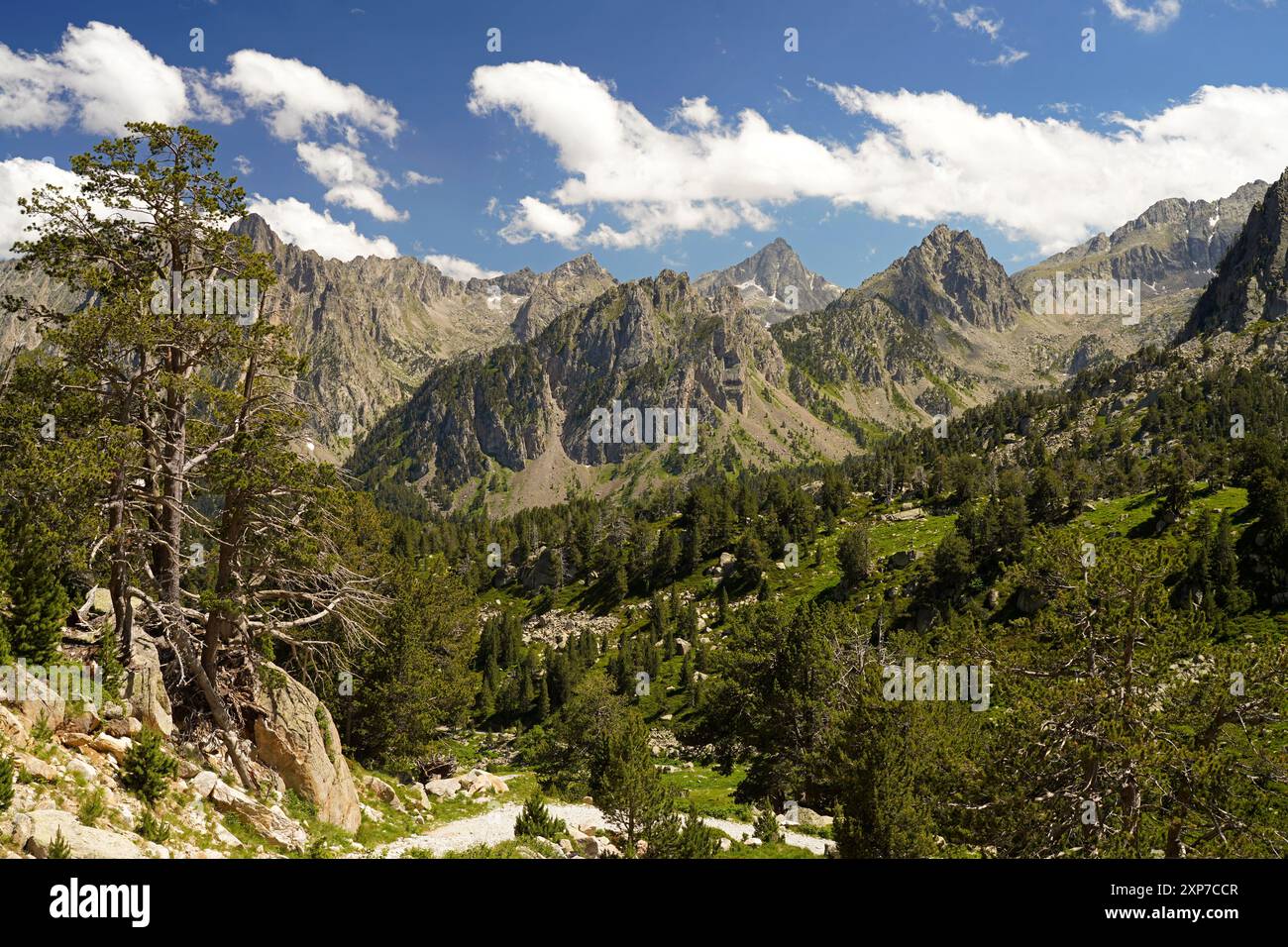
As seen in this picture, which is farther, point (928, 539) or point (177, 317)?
point (928, 539)

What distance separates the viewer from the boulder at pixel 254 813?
17.2 meters

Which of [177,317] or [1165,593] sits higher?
[177,317]

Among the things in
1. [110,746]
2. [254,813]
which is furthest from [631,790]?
[110,746]

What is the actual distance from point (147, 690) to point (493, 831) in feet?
52.4

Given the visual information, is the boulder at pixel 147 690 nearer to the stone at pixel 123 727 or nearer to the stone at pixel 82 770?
the stone at pixel 123 727

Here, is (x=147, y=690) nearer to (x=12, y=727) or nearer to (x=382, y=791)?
(x=12, y=727)

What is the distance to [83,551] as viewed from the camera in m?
16.4

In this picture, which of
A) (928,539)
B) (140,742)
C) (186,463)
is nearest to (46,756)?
(140,742)

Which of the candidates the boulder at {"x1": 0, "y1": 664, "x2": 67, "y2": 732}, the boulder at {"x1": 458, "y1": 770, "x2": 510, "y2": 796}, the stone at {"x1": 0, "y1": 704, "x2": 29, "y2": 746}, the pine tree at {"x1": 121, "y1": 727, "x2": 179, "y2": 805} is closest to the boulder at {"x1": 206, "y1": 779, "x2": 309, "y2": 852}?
the pine tree at {"x1": 121, "y1": 727, "x2": 179, "y2": 805}

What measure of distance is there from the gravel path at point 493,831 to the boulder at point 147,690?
7007 mm

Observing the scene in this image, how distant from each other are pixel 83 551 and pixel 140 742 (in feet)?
15.7

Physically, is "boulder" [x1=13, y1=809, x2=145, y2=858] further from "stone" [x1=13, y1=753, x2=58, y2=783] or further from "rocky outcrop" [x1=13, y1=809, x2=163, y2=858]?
"stone" [x1=13, y1=753, x2=58, y2=783]
